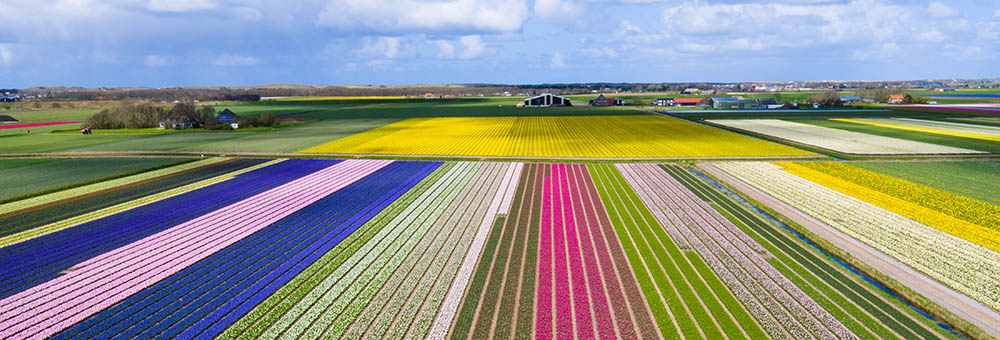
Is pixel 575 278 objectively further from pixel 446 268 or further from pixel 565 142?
pixel 565 142

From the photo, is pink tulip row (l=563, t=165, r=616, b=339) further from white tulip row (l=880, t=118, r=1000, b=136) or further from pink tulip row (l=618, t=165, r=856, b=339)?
white tulip row (l=880, t=118, r=1000, b=136)

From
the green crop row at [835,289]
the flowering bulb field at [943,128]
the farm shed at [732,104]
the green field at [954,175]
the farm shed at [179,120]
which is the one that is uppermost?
the farm shed at [732,104]

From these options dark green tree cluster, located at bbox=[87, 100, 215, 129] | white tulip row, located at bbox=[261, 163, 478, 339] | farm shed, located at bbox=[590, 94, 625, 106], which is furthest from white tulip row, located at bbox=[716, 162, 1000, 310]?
farm shed, located at bbox=[590, 94, 625, 106]

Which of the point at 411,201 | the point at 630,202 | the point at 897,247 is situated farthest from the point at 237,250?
the point at 897,247

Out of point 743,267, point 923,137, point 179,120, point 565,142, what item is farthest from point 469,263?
point 179,120

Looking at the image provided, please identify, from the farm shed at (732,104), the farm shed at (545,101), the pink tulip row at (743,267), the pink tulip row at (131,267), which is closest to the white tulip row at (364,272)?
the pink tulip row at (131,267)

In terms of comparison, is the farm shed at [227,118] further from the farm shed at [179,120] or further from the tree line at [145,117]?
the farm shed at [179,120]
